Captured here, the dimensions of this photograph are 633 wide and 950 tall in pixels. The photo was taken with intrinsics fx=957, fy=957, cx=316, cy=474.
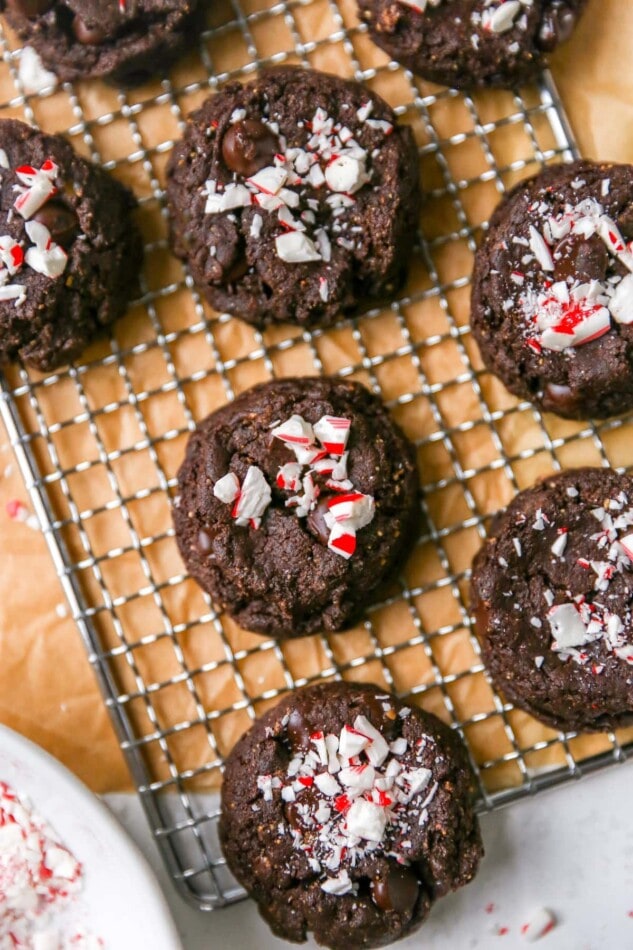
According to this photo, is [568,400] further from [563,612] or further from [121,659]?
[121,659]

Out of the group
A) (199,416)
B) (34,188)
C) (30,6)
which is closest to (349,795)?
(199,416)

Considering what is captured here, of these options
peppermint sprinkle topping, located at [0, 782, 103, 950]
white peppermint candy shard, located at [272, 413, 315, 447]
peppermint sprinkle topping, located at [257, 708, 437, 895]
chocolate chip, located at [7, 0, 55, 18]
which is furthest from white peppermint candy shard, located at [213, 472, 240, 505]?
chocolate chip, located at [7, 0, 55, 18]

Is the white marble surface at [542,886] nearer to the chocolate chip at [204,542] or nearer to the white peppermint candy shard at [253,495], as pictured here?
the chocolate chip at [204,542]

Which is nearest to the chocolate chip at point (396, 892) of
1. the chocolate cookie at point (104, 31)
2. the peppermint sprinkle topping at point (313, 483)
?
the peppermint sprinkle topping at point (313, 483)

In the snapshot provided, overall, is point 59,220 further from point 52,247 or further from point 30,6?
point 30,6

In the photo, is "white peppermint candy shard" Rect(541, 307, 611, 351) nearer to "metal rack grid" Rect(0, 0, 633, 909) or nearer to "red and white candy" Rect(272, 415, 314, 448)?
"metal rack grid" Rect(0, 0, 633, 909)

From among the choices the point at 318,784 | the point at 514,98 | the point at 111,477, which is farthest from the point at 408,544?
the point at 514,98
